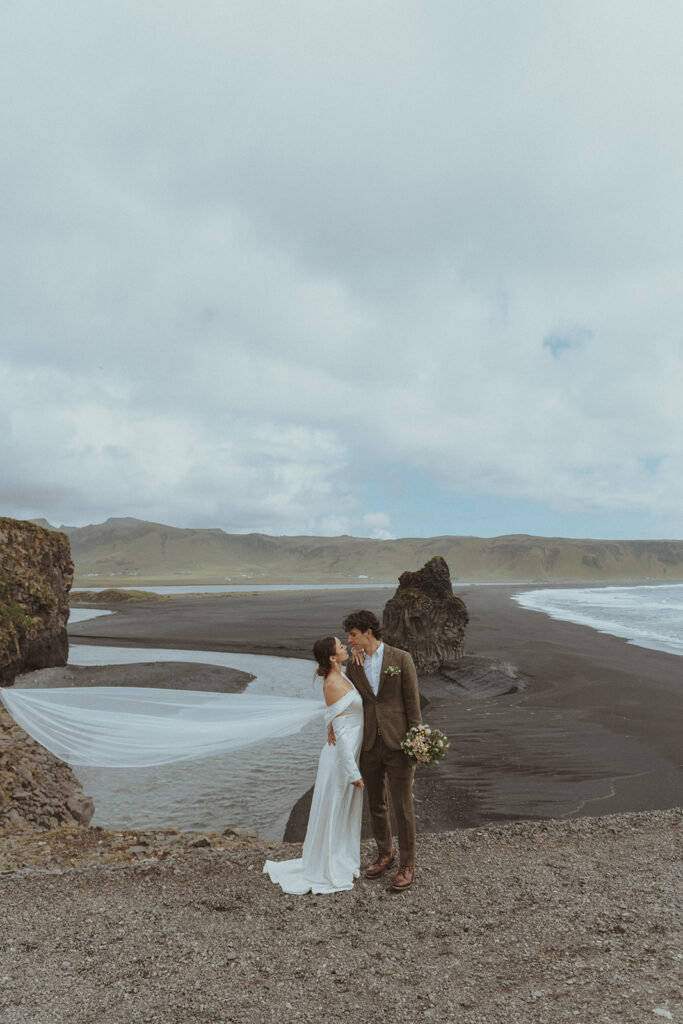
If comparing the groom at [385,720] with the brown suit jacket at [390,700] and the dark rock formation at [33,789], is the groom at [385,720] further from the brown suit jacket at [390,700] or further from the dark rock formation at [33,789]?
the dark rock formation at [33,789]

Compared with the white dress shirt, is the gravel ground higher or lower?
lower

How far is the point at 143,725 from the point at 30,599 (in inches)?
592

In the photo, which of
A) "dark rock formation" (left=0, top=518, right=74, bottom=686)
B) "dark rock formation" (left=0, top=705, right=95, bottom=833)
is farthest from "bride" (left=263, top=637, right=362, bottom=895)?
"dark rock formation" (left=0, top=518, right=74, bottom=686)

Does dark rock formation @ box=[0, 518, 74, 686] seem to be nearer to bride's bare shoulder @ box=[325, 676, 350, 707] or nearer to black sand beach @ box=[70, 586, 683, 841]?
black sand beach @ box=[70, 586, 683, 841]

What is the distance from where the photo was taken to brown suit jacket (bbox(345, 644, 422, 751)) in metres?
5.88

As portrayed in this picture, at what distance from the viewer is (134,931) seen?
515cm

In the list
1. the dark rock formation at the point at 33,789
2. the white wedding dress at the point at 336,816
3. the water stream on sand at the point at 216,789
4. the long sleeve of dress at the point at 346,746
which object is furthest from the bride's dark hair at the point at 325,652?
the dark rock formation at the point at 33,789

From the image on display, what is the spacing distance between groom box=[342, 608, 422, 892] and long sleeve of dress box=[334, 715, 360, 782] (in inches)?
8.9

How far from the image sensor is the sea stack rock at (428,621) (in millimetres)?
21062

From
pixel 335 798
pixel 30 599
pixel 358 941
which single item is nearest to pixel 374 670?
pixel 335 798

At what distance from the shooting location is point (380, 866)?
6.13 m

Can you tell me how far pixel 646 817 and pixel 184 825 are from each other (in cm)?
699

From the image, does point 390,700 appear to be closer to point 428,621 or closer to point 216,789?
point 216,789

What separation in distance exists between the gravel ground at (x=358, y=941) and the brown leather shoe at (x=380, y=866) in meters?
0.11
